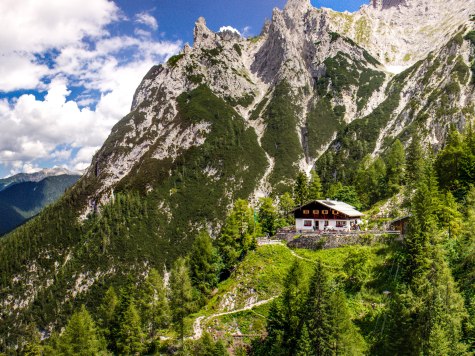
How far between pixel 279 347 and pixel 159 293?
26.5m

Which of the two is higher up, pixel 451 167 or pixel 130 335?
pixel 451 167

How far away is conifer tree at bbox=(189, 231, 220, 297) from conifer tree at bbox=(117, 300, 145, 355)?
11834 millimetres

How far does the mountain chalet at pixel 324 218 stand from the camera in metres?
76.2

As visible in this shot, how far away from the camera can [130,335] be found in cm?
5612

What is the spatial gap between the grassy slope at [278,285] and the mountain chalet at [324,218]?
12.2 metres

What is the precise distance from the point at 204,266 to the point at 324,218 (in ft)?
88.0

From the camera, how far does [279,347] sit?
43.7m

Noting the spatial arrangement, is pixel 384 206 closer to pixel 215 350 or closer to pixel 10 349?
pixel 215 350

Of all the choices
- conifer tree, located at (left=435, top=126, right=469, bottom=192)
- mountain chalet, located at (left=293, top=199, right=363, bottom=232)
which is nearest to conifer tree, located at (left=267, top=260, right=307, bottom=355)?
mountain chalet, located at (left=293, top=199, right=363, bottom=232)

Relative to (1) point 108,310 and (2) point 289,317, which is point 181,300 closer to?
(2) point 289,317

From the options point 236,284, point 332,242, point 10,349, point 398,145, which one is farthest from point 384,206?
point 10,349

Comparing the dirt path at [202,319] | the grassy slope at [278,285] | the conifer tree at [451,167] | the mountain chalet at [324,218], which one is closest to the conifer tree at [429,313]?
the grassy slope at [278,285]

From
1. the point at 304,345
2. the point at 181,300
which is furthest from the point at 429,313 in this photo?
the point at 181,300

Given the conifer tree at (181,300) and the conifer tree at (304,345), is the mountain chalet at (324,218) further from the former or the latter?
the conifer tree at (304,345)
